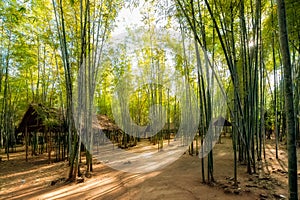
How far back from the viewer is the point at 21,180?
15.7ft

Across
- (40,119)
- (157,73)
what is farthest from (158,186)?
(157,73)

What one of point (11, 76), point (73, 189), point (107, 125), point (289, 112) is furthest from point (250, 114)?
point (11, 76)

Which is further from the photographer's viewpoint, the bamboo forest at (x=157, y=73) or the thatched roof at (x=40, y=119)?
the thatched roof at (x=40, y=119)

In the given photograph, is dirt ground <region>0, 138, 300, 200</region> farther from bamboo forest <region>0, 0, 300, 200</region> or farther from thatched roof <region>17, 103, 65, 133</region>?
thatched roof <region>17, 103, 65, 133</region>

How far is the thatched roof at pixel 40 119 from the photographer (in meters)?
6.79

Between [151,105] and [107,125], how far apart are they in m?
3.24

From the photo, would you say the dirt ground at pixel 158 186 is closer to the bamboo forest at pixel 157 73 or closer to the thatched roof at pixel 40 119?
the bamboo forest at pixel 157 73


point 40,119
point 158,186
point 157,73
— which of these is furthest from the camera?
point 157,73

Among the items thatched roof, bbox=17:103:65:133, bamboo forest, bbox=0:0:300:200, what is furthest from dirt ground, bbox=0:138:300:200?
thatched roof, bbox=17:103:65:133

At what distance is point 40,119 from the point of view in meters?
7.43

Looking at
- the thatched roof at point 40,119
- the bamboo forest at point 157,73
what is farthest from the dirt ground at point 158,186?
the thatched roof at point 40,119

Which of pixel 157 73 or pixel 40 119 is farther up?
pixel 157 73

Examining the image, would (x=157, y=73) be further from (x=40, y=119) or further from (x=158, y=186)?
(x=158, y=186)

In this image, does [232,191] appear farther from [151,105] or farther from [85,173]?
[151,105]
